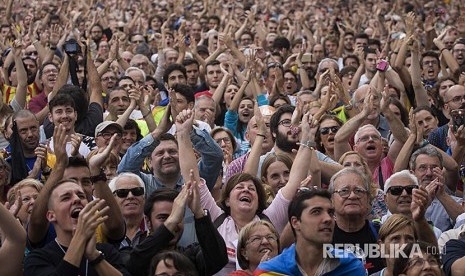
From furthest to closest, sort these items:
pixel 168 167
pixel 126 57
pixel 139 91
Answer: pixel 126 57 < pixel 139 91 < pixel 168 167

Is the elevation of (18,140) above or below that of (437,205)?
above

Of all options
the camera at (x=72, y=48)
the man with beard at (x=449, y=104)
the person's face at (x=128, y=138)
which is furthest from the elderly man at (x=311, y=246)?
the camera at (x=72, y=48)

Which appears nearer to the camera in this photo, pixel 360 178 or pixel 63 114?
pixel 360 178

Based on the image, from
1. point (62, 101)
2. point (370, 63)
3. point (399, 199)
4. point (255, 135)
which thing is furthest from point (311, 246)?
point (370, 63)

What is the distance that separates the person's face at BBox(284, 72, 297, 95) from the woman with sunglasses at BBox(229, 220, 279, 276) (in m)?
6.82

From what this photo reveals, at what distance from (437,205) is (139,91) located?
302 centimetres

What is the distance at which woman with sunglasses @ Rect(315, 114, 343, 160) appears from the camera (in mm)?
10391

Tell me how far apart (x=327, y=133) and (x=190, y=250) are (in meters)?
3.26

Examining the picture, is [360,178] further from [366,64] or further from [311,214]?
[366,64]

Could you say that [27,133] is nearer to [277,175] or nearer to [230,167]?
[230,167]

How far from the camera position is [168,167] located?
8.84 meters

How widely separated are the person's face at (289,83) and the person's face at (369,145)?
4.13 metres

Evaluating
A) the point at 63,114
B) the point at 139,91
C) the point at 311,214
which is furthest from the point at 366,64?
the point at 311,214

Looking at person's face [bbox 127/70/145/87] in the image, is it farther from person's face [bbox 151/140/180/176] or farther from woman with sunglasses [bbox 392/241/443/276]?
woman with sunglasses [bbox 392/241/443/276]
